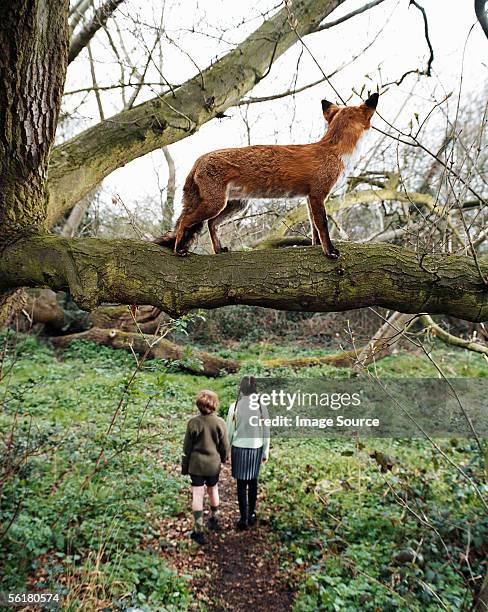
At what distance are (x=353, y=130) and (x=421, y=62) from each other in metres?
1.51

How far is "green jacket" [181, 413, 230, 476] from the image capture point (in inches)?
191

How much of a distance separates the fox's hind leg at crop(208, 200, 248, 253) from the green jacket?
2.46 metres

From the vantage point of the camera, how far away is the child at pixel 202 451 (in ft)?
15.8

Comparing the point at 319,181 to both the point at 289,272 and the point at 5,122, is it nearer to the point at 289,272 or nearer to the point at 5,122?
the point at 289,272

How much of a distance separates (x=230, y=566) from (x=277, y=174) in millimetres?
3902

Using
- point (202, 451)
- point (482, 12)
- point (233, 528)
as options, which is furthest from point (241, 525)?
point (482, 12)

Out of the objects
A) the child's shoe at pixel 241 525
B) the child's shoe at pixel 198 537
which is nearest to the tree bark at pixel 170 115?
the child's shoe at pixel 198 537

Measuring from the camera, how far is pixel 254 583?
14.3 feet

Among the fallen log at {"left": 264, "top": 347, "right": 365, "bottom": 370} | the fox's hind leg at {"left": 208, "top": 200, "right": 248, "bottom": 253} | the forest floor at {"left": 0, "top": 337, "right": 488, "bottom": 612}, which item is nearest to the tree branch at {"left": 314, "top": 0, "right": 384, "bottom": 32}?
the fox's hind leg at {"left": 208, "top": 200, "right": 248, "bottom": 253}

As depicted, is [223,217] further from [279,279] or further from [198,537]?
[198,537]

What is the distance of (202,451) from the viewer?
4.88 m

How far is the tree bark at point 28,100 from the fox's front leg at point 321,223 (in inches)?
68.4

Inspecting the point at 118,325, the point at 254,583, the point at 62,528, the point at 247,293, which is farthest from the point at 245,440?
the point at 118,325

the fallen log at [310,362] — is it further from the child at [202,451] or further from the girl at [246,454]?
the child at [202,451]
